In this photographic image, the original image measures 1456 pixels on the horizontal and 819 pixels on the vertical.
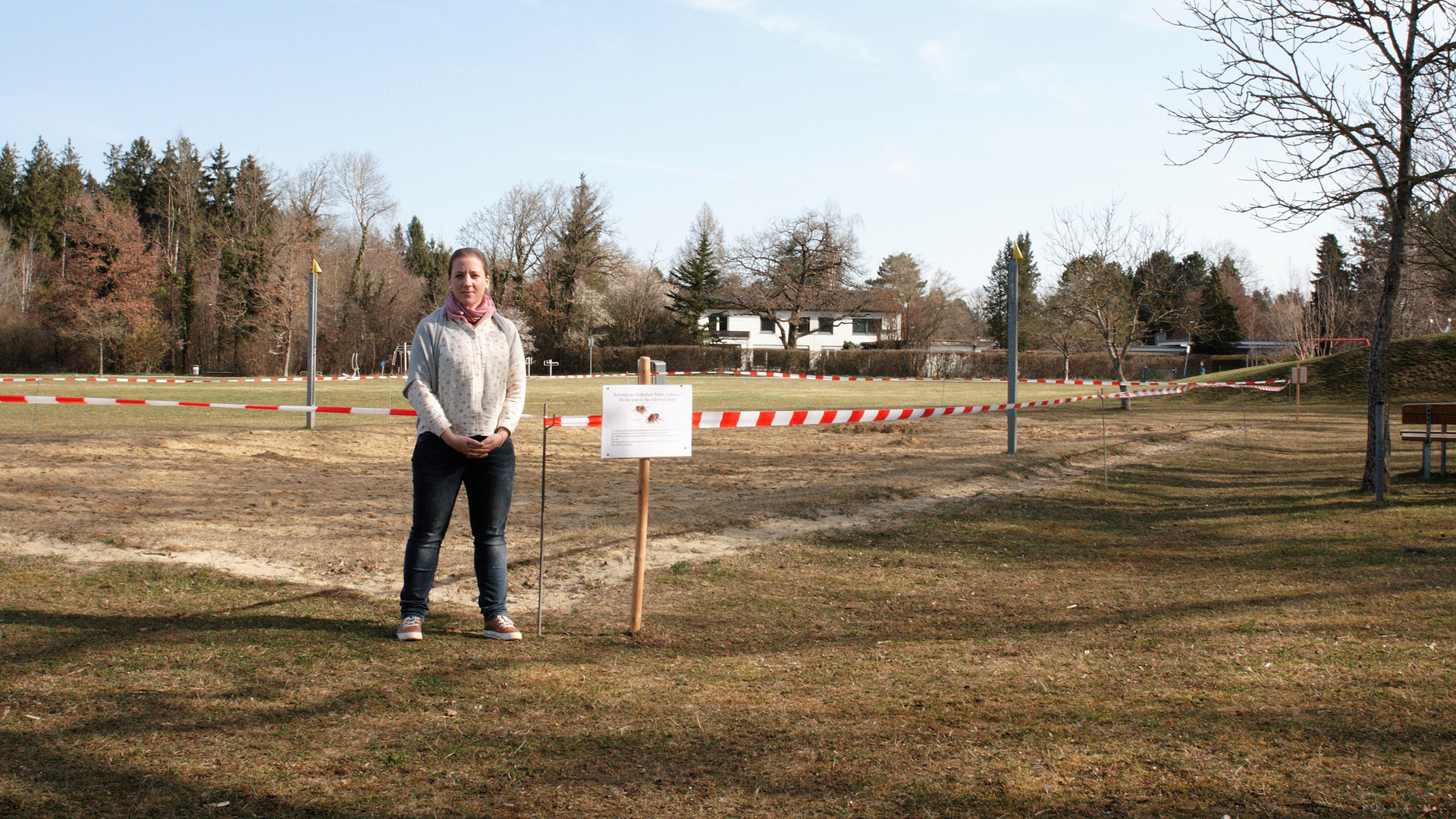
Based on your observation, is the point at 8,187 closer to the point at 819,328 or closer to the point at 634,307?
the point at 634,307

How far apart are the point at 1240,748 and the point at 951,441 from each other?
14652 mm

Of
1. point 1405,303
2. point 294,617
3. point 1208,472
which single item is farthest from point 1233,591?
point 1405,303

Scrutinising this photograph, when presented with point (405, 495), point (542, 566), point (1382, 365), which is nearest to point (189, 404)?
point (405, 495)

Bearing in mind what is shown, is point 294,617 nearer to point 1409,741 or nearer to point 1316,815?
point 1316,815

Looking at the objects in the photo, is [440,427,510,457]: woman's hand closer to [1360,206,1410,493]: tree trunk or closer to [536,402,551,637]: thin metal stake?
[536,402,551,637]: thin metal stake

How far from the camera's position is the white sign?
512 centimetres

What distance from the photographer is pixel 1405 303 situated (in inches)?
1635

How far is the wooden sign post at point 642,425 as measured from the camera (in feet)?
16.8

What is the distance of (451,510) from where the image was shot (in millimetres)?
5062

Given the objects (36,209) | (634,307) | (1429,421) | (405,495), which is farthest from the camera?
(634,307)

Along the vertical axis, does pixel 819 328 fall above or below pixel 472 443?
above

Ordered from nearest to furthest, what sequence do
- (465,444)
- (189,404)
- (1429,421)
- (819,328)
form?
(465,444) < (1429,421) < (189,404) < (819,328)

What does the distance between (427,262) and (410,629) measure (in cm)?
8901

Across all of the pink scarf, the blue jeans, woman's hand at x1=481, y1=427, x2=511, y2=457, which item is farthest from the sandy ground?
the pink scarf
